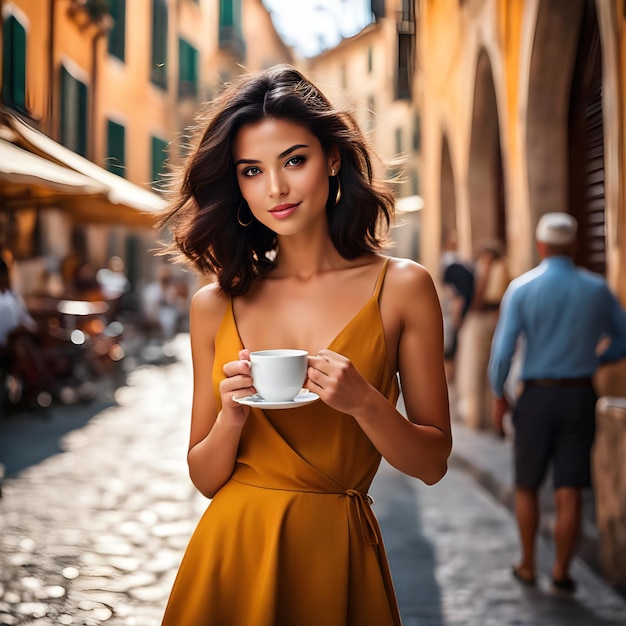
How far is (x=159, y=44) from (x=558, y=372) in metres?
2.68

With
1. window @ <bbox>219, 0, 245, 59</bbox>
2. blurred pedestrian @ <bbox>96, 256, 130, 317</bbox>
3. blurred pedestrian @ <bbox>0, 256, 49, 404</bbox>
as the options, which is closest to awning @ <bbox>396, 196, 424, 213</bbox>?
blurred pedestrian @ <bbox>96, 256, 130, 317</bbox>

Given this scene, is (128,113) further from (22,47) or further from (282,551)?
(282,551)

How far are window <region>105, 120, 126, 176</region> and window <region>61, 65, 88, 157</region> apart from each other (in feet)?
0.18

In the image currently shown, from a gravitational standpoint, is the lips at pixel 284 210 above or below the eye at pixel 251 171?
below

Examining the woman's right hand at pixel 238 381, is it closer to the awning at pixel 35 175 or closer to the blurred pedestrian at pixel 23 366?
the awning at pixel 35 175

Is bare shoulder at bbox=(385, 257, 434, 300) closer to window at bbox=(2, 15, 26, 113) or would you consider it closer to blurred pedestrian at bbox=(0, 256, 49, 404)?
window at bbox=(2, 15, 26, 113)

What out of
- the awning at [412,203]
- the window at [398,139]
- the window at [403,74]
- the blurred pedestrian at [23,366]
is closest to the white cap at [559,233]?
the window at [403,74]

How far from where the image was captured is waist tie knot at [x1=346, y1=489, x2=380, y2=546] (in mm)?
1743

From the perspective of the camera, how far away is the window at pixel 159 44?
2.35 m

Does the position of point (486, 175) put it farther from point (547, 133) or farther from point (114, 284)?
point (114, 284)

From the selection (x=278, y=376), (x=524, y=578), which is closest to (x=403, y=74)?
(x=524, y=578)

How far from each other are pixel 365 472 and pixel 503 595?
9.04 ft

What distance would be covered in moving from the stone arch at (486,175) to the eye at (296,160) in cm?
737

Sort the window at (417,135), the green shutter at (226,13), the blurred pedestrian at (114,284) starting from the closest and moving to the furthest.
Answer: the green shutter at (226,13)
the window at (417,135)
the blurred pedestrian at (114,284)
